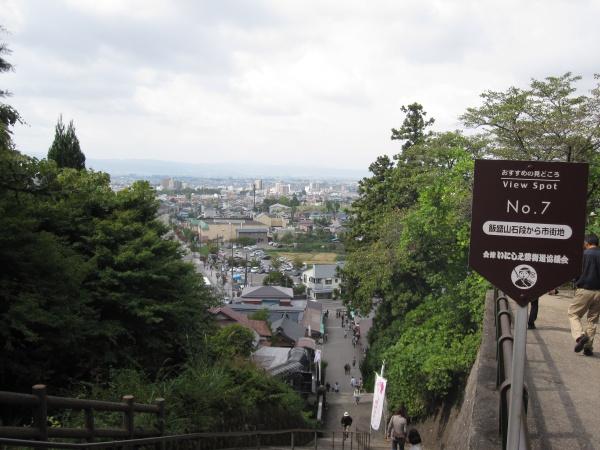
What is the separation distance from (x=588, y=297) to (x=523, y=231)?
3604 millimetres

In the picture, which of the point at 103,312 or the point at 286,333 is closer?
the point at 103,312

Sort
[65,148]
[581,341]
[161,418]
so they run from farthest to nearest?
[65,148] → [581,341] → [161,418]

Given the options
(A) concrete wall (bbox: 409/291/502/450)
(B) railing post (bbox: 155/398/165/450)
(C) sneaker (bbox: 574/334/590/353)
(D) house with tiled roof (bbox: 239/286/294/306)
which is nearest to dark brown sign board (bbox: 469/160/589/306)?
(A) concrete wall (bbox: 409/291/502/450)

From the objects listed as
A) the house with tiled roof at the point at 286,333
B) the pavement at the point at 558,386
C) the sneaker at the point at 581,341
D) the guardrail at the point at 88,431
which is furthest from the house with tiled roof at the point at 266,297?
the sneaker at the point at 581,341

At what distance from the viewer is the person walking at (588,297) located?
5.44 metres

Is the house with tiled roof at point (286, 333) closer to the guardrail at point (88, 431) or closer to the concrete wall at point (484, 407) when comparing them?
the guardrail at point (88, 431)

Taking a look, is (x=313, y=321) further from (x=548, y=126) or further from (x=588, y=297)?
(x=588, y=297)

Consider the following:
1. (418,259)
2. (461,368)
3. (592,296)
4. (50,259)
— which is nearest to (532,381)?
(592,296)

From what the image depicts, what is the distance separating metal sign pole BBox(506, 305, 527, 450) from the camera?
2461mm

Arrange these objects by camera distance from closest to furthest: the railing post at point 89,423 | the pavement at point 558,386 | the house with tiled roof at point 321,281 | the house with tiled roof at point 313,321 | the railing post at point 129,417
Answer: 1. the pavement at point 558,386
2. the railing post at point 89,423
3. the railing post at point 129,417
4. the house with tiled roof at point 313,321
5. the house with tiled roof at point 321,281

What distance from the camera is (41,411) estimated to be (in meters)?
3.69

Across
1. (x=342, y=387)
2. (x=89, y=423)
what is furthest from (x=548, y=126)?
(x=342, y=387)

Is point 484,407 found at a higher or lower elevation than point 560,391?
higher

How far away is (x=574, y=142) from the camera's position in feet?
36.2
